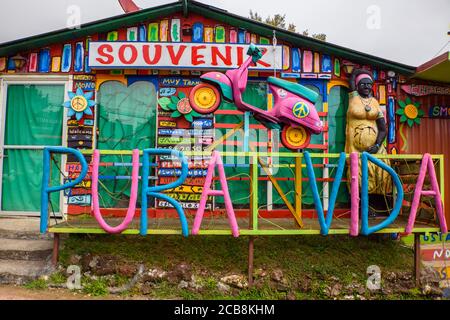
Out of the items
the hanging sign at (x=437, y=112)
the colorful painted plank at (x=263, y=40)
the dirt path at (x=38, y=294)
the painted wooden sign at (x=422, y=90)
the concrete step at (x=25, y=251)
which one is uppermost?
the colorful painted plank at (x=263, y=40)

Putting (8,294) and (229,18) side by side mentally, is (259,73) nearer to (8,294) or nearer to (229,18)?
(229,18)

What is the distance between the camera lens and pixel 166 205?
19.8ft

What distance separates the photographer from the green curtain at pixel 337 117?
634cm

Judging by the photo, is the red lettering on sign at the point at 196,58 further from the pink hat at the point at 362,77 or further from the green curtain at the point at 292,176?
the pink hat at the point at 362,77

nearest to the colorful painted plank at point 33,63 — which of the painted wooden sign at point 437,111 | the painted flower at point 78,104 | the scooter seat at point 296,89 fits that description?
the painted flower at point 78,104

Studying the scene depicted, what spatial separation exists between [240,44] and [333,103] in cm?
200

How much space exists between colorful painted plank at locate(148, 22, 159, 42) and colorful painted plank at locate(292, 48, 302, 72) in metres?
2.47

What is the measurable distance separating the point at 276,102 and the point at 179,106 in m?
2.07

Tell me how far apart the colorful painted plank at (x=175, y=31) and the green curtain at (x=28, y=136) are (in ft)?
7.20

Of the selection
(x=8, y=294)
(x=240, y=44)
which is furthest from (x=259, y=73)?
(x=8, y=294)

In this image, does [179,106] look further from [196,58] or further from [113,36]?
[113,36]

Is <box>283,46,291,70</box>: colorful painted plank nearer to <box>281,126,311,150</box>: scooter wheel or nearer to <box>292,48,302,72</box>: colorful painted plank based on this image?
<box>292,48,302,72</box>: colorful painted plank

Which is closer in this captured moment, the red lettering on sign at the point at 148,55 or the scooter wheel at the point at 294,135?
Answer: the scooter wheel at the point at 294,135

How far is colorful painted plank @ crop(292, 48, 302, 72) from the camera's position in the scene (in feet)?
20.4
